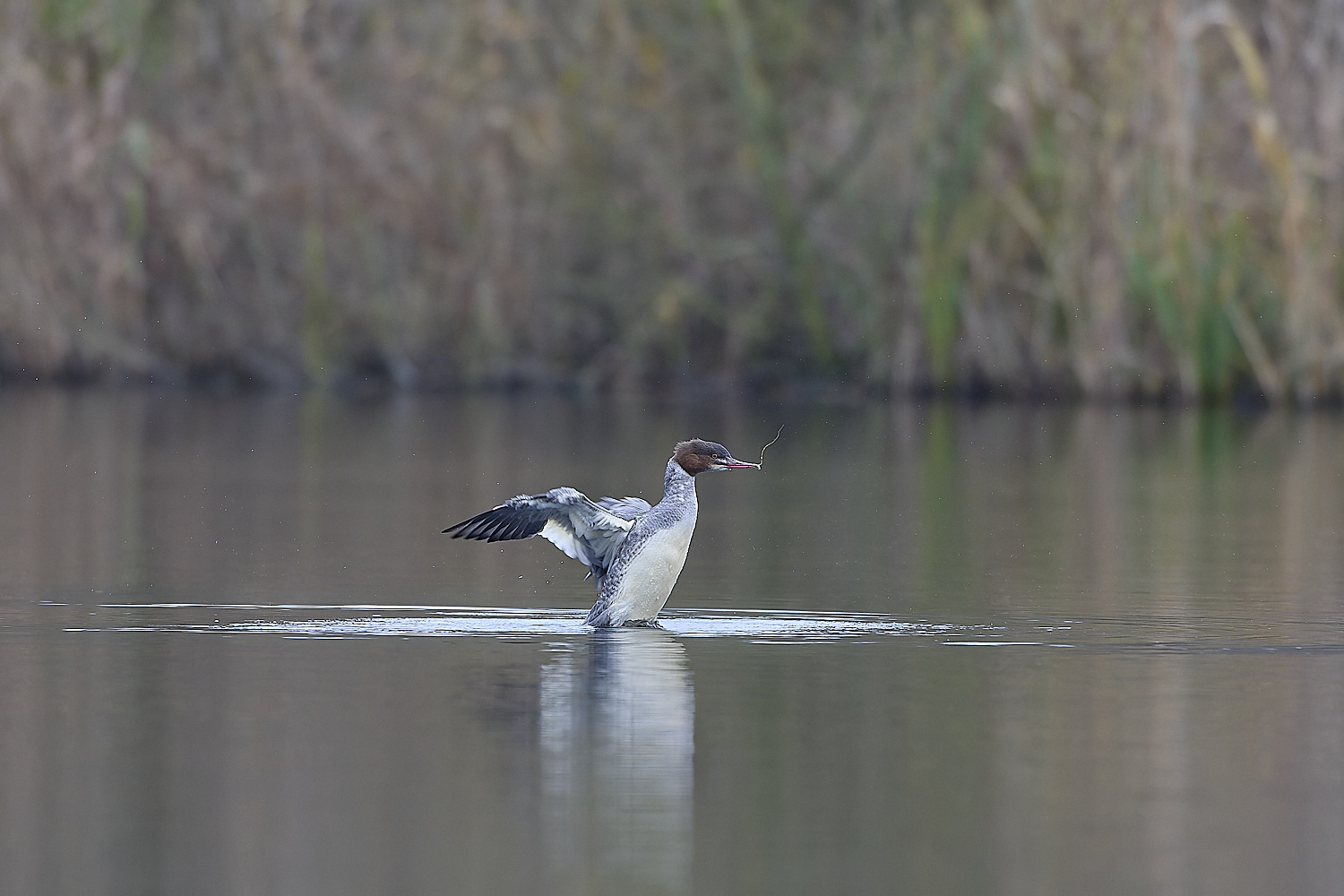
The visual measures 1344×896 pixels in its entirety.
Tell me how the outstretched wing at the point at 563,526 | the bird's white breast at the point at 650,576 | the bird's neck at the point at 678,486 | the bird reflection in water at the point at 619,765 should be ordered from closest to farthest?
the bird reflection in water at the point at 619,765 < the bird's white breast at the point at 650,576 < the outstretched wing at the point at 563,526 < the bird's neck at the point at 678,486

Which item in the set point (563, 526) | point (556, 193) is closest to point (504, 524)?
point (563, 526)

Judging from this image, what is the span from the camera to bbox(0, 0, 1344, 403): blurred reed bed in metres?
26.9

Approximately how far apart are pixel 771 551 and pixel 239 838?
7.33 m

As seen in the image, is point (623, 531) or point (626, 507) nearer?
point (623, 531)

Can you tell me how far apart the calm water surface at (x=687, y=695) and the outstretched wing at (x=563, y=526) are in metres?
0.29

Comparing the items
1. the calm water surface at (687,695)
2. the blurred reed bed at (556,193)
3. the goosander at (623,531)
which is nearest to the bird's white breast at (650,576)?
the goosander at (623,531)

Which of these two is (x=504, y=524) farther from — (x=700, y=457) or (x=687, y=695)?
(x=687, y=695)

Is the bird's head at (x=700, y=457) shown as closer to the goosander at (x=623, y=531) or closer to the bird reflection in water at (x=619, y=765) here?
the goosander at (x=623, y=531)

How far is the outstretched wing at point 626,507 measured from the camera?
34.7 feet

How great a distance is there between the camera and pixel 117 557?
1273cm

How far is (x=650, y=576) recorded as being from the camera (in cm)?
1020

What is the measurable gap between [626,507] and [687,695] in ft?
7.63

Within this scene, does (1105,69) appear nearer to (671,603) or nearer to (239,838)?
(671,603)

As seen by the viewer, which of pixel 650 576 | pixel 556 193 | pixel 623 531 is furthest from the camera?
pixel 556 193
